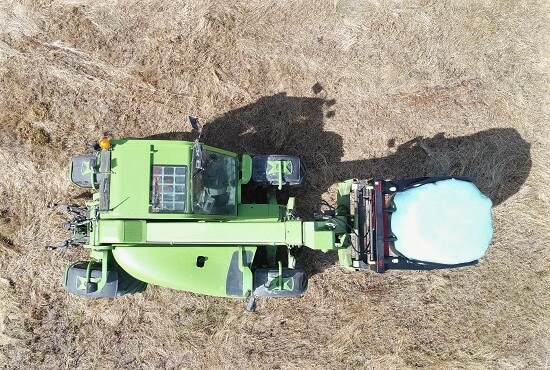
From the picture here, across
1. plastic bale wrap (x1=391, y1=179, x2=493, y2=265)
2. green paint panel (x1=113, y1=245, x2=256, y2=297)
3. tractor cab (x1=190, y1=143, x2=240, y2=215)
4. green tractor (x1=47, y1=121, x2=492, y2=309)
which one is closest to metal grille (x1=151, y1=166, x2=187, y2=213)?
green tractor (x1=47, y1=121, x2=492, y2=309)

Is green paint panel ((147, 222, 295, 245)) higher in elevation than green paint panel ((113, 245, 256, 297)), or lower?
higher

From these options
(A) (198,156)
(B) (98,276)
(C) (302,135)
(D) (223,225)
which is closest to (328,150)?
(C) (302,135)

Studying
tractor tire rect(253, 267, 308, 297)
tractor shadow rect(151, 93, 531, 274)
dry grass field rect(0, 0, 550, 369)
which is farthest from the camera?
tractor shadow rect(151, 93, 531, 274)

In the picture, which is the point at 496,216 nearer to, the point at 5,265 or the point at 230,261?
the point at 230,261

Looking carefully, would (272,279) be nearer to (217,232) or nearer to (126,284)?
(217,232)

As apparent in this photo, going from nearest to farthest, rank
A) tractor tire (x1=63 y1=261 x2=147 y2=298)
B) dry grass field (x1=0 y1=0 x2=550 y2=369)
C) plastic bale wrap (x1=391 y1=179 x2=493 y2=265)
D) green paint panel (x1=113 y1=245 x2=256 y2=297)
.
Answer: plastic bale wrap (x1=391 y1=179 x2=493 y2=265), green paint panel (x1=113 y1=245 x2=256 y2=297), tractor tire (x1=63 y1=261 x2=147 y2=298), dry grass field (x1=0 y1=0 x2=550 y2=369)

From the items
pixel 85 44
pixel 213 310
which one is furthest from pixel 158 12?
pixel 213 310

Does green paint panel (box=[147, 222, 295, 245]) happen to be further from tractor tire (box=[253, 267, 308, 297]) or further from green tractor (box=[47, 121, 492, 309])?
tractor tire (box=[253, 267, 308, 297])

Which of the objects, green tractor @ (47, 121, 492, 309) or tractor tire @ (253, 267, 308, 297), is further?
tractor tire @ (253, 267, 308, 297)

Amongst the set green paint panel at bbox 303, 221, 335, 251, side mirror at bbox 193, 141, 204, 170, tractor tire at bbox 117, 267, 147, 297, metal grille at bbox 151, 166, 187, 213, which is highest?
side mirror at bbox 193, 141, 204, 170
